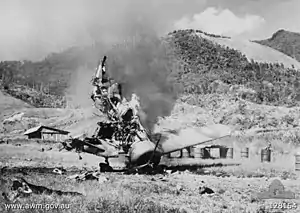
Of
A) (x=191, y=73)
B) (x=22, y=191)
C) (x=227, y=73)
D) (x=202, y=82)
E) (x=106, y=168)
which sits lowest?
(x=22, y=191)

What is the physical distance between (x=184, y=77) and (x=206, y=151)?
65691 millimetres

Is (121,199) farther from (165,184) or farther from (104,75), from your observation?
(104,75)

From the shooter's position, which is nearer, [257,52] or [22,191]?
[22,191]

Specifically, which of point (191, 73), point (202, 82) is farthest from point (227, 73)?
point (202, 82)

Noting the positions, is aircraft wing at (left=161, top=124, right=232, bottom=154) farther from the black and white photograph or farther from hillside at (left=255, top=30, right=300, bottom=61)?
hillside at (left=255, top=30, right=300, bottom=61)

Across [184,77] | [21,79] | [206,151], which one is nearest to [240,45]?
[184,77]

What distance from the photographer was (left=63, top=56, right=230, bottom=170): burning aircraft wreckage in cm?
1714

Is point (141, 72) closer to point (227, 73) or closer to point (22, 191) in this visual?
point (22, 191)

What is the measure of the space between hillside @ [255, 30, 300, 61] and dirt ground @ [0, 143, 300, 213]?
4483 inches

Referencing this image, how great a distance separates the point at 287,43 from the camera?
13450cm

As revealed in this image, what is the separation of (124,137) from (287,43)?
4864 inches

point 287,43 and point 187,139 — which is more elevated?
point 287,43

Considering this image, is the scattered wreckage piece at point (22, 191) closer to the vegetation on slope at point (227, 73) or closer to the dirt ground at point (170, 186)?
the dirt ground at point (170, 186)

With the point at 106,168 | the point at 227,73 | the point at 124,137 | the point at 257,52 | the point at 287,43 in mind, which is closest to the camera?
the point at 124,137
